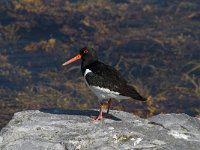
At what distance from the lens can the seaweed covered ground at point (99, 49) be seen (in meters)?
18.5

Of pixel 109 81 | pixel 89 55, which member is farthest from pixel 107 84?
pixel 89 55

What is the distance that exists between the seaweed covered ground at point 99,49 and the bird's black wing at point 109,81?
528cm

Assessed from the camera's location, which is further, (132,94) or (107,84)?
(107,84)

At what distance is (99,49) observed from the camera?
21844 mm

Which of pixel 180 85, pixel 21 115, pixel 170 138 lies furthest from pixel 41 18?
pixel 170 138

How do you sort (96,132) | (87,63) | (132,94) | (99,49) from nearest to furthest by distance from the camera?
(96,132), (132,94), (87,63), (99,49)

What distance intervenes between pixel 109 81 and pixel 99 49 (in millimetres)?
9894

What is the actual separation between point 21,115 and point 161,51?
10.1 m

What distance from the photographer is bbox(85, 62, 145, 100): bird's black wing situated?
1182cm

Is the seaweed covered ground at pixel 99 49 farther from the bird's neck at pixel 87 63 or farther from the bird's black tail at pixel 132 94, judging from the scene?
the bird's black tail at pixel 132 94

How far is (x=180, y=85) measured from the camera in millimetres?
19453

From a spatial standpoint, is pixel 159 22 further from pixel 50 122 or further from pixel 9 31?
pixel 50 122

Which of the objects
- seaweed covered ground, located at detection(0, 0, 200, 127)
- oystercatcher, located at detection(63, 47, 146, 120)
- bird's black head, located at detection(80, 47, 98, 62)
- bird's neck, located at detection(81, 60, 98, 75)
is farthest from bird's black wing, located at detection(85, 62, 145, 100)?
seaweed covered ground, located at detection(0, 0, 200, 127)

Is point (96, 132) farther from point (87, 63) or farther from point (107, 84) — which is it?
point (87, 63)
